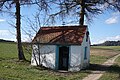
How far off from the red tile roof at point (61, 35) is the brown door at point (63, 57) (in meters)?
0.85

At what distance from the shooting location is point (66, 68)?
27406mm

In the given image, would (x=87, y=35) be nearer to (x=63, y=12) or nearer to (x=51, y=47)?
(x=51, y=47)

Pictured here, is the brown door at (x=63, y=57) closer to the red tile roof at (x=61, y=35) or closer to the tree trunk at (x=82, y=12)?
the red tile roof at (x=61, y=35)

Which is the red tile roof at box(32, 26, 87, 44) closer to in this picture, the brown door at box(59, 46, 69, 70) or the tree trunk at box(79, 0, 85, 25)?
the brown door at box(59, 46, 69, 70)

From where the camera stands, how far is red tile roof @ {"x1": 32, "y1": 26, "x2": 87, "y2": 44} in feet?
88.7

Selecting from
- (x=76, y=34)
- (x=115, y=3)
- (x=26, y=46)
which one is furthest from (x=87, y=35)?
(x=115, y=3)

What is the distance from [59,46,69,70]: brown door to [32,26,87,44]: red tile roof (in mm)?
853

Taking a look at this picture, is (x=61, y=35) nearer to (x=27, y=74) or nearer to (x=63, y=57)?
(x=63, y=57)

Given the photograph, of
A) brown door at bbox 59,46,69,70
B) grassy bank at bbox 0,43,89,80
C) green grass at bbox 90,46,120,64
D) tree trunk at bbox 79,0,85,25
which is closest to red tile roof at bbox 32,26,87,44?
brown door at bbox 59,46,69,70

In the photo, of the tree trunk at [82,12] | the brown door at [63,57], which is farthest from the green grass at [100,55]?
the brown door at [63,57]

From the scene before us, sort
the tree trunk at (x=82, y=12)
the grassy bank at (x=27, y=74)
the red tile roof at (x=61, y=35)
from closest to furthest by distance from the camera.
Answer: the grassy bank at (x=27, y=74) < the red tile roof at (x=61, y=35) < the tree trunk at (x=82, y=12)

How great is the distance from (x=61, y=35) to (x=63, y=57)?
1950mm

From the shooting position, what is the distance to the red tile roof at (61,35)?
88.7ft

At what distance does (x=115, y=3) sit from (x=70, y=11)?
5331 millimetres
